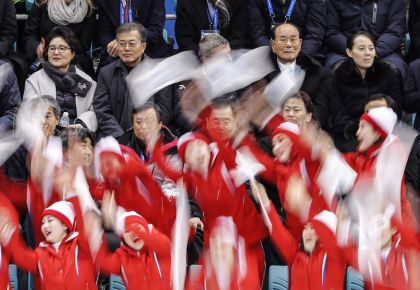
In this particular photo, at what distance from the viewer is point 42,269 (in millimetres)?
6848

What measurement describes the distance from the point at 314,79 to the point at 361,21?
→ 0.85m

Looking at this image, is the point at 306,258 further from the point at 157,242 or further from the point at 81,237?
the point at 81,237

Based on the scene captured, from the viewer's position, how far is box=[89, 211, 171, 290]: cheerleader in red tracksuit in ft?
22.3

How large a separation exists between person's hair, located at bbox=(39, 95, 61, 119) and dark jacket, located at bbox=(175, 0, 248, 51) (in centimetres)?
143

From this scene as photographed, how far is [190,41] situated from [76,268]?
274 cm

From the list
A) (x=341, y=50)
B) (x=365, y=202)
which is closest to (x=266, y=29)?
(x=341, y=50)

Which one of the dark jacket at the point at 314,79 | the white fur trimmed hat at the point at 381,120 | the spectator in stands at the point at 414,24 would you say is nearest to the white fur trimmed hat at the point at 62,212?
the white fur trimmed hat at the point at 381,120

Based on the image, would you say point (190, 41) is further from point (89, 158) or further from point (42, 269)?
point (42, 269)

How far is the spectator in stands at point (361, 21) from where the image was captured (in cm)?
905

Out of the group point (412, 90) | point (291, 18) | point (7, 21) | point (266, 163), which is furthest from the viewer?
point (291, 18)

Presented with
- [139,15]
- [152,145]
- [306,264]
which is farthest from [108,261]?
[139,15]

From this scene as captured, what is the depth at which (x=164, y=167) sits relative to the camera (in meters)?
7.23

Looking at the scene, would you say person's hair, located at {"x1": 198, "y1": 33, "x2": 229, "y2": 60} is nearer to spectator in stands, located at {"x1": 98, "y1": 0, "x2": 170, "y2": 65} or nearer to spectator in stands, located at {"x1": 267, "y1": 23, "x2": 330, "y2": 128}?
spectator in stands, located at {"x1": 267, "y1": 23, "x2": 330, "y2": 128}

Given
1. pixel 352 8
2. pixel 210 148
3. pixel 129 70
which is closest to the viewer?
pixel 210 148
